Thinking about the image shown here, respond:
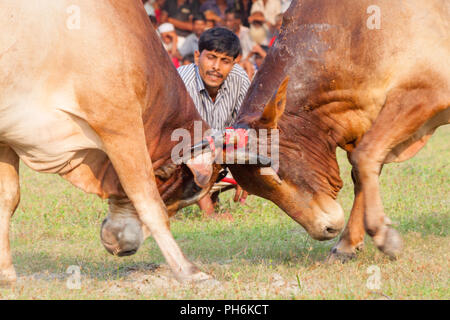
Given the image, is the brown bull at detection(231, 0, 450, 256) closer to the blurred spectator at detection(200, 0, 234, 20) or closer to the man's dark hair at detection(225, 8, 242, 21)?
the blurred spectator at detection(200, 0, 234, 20)

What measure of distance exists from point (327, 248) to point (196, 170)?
159cm

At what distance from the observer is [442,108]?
467 cm

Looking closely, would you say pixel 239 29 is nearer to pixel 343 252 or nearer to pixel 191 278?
pixel 343 252

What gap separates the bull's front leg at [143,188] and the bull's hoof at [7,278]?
969mm

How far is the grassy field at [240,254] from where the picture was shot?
4.37 m

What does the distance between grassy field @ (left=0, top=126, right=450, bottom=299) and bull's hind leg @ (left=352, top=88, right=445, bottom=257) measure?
242mm

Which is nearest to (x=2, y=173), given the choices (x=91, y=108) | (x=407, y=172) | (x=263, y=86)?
(x=91, y=108)

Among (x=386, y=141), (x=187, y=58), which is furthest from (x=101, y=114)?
(x=187, y=58)

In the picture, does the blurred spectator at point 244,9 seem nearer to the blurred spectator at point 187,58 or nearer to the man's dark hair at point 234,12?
the man's dark hair at point 234,12

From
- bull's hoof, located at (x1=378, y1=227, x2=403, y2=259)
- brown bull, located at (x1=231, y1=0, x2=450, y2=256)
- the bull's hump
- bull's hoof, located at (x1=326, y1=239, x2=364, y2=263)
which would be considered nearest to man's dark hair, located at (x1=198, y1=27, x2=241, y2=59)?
brown bull, located at (x1=231, y1=0, x2=450, y2=256)

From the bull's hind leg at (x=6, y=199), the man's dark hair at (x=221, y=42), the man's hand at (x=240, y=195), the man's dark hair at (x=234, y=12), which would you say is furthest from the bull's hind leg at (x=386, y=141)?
the man's dark hair at (x=234, y=12)

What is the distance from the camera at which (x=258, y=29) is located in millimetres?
11367

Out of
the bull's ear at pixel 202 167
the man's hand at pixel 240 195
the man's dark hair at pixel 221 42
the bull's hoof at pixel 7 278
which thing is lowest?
the man's hand at pixel 240 195
